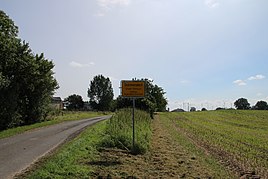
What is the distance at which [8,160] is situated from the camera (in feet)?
37.3

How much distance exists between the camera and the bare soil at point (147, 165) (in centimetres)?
903

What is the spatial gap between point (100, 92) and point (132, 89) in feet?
400

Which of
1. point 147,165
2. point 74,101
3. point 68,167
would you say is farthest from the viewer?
point 74,101

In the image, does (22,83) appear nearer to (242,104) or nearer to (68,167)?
(68,167)

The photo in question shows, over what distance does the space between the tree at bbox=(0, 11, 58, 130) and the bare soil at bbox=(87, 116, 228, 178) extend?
1514cm

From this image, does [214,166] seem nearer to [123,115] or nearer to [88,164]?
[88,164]

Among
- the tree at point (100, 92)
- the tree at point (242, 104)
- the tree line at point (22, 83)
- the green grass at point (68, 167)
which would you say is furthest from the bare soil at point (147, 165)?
the tree at point (242, 104)

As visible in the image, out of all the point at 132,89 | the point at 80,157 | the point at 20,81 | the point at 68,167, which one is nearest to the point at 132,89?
the point at 132,89

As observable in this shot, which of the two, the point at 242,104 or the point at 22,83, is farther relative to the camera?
the point at 242,104

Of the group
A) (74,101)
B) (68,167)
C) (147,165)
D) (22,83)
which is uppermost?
(74,101)

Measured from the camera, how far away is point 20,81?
28672 mm

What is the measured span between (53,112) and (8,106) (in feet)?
44.5

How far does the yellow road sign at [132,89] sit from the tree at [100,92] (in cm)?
11754

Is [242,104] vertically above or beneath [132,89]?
above
